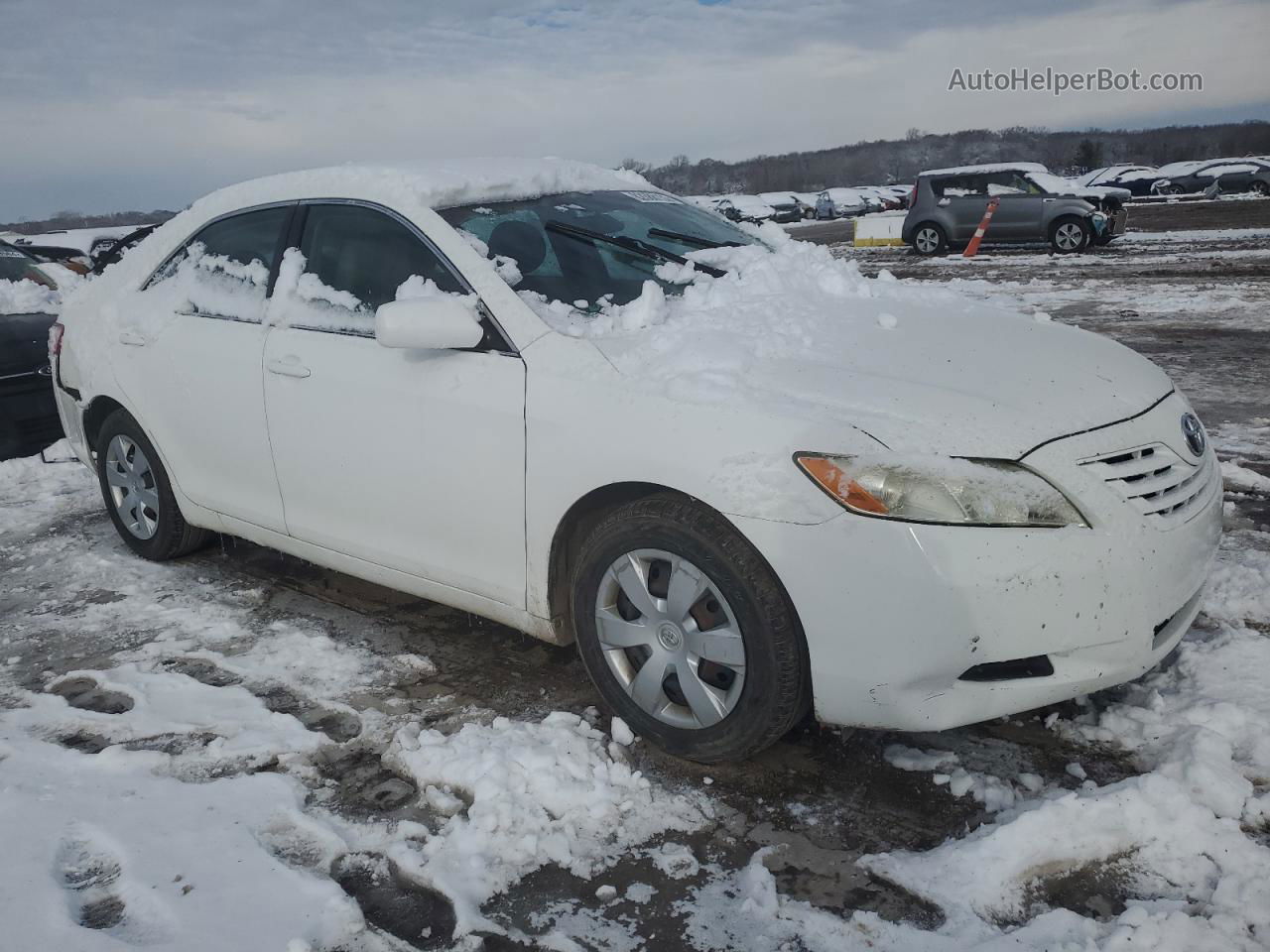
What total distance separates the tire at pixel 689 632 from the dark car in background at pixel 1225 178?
3669cm

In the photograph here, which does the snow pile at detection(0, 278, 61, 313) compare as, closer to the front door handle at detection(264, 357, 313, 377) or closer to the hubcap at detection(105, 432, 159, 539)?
the hubcap at detection(105, 432, 159, 539)

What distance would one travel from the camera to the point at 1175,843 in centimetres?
222

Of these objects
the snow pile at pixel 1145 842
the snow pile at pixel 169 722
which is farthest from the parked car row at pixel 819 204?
the snow pile at pixel 1145 842

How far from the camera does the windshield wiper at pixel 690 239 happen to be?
3586 millimetres

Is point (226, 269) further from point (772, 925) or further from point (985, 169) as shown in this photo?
point (985, 169)

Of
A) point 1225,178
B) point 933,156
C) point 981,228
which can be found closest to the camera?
point 981,228

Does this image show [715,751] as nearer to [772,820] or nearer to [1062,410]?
[772,820]

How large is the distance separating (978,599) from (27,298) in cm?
678

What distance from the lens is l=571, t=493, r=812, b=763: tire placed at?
245 centimetres

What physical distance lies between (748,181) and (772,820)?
127 meters

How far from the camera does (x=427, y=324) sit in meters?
2.83

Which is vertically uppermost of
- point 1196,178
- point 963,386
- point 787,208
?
point 1196,178

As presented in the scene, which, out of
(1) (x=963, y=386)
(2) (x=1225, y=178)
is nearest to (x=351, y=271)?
(1) (x=963, y=386)

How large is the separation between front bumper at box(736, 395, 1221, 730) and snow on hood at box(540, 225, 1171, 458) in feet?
0.59
